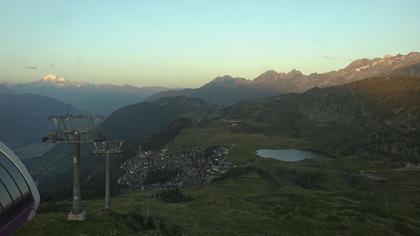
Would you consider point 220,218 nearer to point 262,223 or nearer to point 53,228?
point 262,223

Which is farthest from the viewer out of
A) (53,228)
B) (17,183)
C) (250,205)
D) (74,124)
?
(250,205)

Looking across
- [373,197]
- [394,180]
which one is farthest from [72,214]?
[394,180]

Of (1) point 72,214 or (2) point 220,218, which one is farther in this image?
(2) point 220,218

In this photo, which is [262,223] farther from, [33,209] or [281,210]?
[33,209]

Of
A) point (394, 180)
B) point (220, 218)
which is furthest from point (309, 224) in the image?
point (394, 180)

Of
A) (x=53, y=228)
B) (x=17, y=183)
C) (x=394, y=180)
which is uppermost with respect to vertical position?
(x=17, y=183)

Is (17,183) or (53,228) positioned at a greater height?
(17,183)

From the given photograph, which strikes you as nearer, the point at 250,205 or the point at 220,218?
the point at 220,218

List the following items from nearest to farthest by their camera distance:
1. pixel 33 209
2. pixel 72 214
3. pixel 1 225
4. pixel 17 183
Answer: pixel 1 225 → pixel 17 183 → pixel 33 209 → pixel 72 214

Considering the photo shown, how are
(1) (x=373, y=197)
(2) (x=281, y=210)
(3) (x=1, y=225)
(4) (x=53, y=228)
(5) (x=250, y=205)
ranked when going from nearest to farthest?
1. (3) (x=1, y=225)
2. (4) (x=53, y=228)
3. (2) (x=281, y=210)
4. (5) (x=250, y=205)
5. (1) (x=373, y=197)
